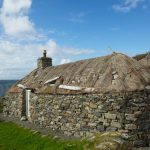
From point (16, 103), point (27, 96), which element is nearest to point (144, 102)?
point (27, 96)

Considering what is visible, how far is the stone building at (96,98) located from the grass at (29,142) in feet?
5.55

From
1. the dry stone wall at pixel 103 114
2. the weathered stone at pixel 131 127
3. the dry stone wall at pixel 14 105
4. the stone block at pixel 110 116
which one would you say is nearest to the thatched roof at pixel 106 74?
the dry stone wall at pixel 103 114

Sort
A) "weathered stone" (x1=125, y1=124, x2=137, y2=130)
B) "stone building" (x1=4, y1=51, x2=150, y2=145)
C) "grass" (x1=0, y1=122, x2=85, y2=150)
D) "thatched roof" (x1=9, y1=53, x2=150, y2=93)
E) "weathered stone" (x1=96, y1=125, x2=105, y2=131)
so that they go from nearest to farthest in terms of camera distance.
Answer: "grass" (x1=0, y1=122, x2=85, y2=150)
"weathered stone" (x1=125, y1=124, x2=137, y2=130)
"stone building" (x1=4, y1=51, x2=150, y2=145)
"weathered stone" (x1=96, y1=125, x2=105, y2=131)
"thatched roof" (x1=9, y1=53, x2=150, y2=93)

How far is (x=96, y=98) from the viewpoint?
1686cm

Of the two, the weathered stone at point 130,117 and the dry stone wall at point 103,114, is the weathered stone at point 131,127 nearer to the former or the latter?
the dry stone wall at point 103,114

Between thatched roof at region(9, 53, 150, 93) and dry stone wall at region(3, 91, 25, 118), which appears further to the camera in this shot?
dry stone wall at region(3, 91, 25, 118)

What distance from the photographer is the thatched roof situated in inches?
658

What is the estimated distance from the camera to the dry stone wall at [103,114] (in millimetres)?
15898

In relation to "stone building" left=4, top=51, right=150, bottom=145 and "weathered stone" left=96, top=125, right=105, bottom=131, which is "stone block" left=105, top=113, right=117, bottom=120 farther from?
"weathered stone" left=96, top=125, right=105, bottom=131

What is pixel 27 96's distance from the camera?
993 inches

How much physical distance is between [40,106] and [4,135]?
3501mm

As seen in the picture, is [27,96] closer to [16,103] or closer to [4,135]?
[16,103]

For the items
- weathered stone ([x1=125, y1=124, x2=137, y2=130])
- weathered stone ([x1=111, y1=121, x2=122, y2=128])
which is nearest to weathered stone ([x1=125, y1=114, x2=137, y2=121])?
weathered stone ([x1=125, y1=124, x2=137, y2=130])

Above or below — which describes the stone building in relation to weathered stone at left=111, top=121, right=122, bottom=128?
above
